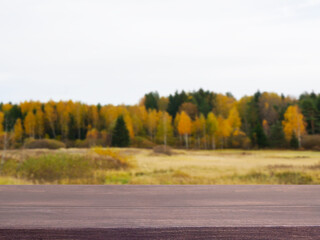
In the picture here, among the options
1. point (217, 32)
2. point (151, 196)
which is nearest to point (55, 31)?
point (217, 32)

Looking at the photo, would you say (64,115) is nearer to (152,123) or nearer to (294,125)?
(152,123)

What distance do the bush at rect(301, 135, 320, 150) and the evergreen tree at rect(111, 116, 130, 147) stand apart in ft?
90.9

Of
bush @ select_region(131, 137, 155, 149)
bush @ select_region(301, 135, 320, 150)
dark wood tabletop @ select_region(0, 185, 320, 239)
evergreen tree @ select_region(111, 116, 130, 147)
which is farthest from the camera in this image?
Result: bush @ select_region(131, 137, 155, 149)

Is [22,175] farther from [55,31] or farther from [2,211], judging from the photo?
A: [2,211]

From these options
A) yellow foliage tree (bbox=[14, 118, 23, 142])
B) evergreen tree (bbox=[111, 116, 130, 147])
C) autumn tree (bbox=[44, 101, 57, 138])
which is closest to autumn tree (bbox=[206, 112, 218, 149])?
evergreen tree (bbox=[111, 116, 130, 147])

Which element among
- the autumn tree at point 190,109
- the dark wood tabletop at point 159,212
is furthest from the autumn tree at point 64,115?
the dark wood tabletop at point 159,212

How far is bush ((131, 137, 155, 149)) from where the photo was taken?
5538 cm

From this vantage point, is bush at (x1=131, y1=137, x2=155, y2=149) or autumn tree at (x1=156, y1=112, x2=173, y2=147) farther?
autumn tree at (x1=156, y1=112, x2=173, y2=147)

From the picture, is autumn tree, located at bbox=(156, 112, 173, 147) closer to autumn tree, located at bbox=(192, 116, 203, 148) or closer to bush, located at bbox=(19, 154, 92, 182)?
autumn tree, located at bbox=(192, 116, 203, 148)

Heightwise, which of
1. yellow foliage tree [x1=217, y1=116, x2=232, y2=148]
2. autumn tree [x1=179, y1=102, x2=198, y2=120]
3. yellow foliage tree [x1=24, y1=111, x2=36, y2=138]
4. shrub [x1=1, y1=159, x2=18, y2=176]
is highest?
autumn tree [x1=179, y1=102, x2=198, y2=120]

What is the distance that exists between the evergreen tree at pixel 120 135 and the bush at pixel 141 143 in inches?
150

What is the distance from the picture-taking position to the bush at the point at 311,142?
45.6 meters

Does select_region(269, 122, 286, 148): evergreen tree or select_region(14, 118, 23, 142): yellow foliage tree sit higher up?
select_region(14, 118, 23, 142): yellow foliage tree

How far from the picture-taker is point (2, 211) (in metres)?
4.37
